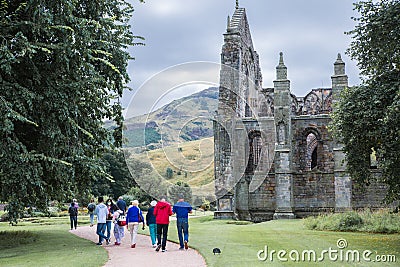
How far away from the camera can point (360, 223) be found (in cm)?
2531

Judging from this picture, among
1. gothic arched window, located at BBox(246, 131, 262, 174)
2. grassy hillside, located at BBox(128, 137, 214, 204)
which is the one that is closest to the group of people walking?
grassy hillside, located at BBox(128, 137, 214, 204)

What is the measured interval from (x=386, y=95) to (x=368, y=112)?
837 millimetres

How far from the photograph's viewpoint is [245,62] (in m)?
40.8

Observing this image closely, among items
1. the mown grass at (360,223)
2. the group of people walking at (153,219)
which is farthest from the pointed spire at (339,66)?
the group of people walking at (153,219)

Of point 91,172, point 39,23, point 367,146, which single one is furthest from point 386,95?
point 39,23

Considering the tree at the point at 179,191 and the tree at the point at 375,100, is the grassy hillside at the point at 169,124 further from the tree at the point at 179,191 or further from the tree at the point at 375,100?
the tree at the point at 375,100

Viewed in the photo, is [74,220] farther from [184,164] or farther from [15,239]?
[184,164]

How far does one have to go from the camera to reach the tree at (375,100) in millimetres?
17688

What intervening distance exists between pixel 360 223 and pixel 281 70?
51.5 feet

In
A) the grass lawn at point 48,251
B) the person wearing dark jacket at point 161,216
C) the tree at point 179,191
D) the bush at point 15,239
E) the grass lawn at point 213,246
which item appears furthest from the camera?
the bush at point 15,239

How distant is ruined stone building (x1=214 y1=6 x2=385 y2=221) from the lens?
3509 centimetres

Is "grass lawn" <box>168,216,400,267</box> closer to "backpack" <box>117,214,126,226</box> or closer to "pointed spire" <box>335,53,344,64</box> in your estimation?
"backpack" <box>117,214,126,226</box>

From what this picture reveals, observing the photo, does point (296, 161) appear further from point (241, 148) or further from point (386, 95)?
point (386, 95)

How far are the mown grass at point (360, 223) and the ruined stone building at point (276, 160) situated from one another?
859 cm
